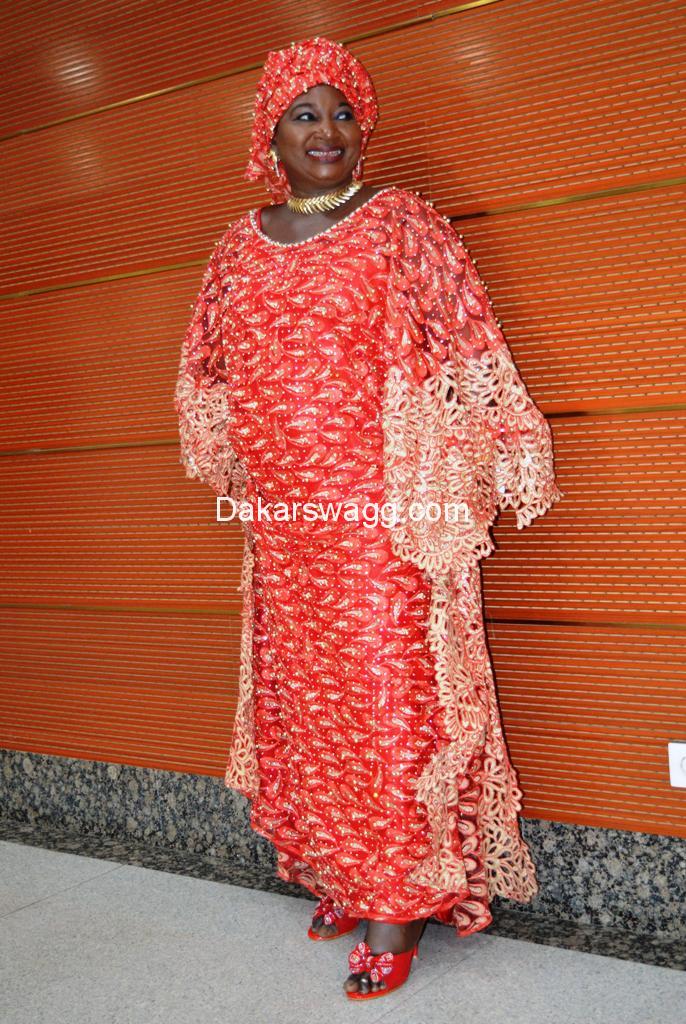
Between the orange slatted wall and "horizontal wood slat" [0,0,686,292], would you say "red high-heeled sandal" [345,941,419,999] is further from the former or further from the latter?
"horizontal wood slat" [0,0,686,292]

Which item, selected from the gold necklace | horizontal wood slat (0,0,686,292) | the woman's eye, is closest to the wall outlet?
horizontal wood slat (0,0,686,292)

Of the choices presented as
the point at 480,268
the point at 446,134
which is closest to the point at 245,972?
the point at 480,268

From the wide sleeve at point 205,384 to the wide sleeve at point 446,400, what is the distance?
467mm

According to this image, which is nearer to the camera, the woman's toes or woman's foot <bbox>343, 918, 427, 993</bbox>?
woman's foot <bbox>343, 918, 427, 993</bbox>

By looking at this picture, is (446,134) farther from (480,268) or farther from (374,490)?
(374,490)

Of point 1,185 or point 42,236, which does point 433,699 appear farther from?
point 1,185

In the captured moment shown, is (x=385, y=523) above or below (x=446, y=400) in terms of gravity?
below

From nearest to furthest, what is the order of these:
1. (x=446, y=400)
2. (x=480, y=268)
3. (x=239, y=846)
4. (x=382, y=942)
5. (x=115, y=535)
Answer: (x=446, y=400)
(x=382, y=942)
(x=480, y=268)
(x=239, y=846)
(x=115, y=535)

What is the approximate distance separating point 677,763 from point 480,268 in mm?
1076

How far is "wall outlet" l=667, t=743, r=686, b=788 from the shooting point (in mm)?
1994

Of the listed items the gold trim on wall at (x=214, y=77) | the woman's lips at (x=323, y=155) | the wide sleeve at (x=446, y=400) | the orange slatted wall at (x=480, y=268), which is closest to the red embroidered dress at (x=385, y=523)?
the wide sleeve at (x=446, y=400)

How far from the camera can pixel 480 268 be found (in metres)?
2.13

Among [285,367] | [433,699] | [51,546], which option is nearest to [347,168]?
[285,367]

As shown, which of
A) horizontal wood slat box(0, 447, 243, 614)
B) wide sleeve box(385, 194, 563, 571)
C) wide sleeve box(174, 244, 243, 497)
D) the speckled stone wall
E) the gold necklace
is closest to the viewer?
wide sleeve box(385, 194, 563, 571)
